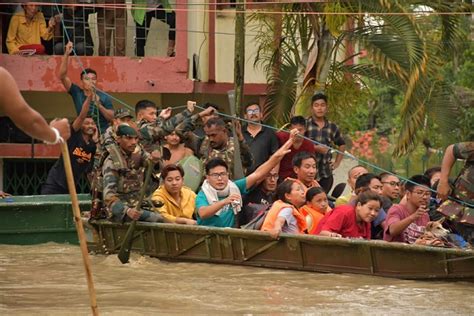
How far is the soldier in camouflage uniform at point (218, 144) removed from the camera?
15.2 meters

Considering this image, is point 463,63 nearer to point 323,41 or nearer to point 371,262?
point 323,41

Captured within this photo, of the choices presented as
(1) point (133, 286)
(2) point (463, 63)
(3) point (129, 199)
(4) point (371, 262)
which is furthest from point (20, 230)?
(2) point (463, 63)

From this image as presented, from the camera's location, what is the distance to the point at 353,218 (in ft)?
44.5

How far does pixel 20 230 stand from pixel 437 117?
20.2 ft

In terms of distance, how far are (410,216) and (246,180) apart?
78.2 inches

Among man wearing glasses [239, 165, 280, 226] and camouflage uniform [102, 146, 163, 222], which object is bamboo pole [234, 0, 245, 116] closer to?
man wearing glasses [239, 165, 280, 226]

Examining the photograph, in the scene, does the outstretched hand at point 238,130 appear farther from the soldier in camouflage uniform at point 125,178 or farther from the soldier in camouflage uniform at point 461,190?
the soldier in camouflage uniform at point 461,190

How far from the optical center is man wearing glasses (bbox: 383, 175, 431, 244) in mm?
13242

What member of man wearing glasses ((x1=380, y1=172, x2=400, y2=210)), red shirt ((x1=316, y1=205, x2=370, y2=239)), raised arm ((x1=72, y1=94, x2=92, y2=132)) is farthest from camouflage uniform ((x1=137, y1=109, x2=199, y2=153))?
red shirt ((x1=316, y1=205, x2=370, y2=239))

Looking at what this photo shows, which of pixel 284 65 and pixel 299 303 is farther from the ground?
pixel 284 65

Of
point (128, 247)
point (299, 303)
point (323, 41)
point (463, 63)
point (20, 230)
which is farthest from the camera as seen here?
point (463, 63)

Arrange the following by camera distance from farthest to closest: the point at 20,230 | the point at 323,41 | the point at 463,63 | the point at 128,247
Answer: the point at 463,63
the point at 323,41
the point at 20,230
the point at 128,247

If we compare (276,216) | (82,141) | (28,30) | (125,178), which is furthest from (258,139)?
(28,30)

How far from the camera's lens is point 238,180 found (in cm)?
1470
